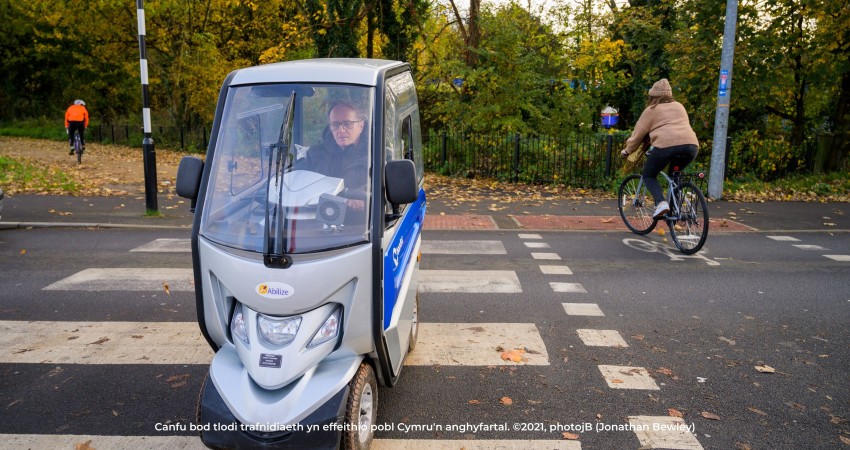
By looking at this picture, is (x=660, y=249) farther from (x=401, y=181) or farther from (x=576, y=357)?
(x=401, y=181)

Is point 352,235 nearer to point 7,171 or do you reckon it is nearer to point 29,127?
point 7,171

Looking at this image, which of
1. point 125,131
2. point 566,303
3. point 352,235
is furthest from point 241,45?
point 352,235

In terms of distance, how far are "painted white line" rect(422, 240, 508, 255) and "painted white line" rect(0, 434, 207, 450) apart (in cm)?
521

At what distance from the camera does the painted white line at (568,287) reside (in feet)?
23.3

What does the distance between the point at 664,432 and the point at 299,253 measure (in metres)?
2.40

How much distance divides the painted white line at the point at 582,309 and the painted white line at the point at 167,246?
16.2 ft

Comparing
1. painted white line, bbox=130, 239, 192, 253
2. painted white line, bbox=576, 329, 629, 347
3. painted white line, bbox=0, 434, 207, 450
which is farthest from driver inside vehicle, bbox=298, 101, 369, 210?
painted white line, bbox=130, 239, 192, 253

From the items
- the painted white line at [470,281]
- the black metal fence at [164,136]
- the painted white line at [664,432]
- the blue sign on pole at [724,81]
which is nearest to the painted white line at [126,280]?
the painted white line at [470,281]

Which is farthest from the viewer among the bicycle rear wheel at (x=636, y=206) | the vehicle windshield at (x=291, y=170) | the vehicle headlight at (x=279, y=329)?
the bicycle rear wheel at (x=636, y=206)

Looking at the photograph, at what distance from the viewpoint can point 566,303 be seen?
6.66m

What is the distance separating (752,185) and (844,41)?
3356 mm

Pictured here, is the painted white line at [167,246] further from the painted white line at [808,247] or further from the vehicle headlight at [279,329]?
→ the painted white line at [808,247]

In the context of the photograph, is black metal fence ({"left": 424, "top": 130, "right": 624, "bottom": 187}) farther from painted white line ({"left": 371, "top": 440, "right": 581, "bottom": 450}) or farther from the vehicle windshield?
the vehicle windshield

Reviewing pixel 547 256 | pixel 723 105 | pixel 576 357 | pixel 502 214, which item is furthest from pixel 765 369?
pixel 723 105
